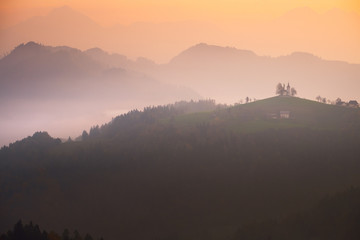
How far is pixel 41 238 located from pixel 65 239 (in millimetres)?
10056

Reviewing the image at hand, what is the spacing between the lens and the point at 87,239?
601 ft

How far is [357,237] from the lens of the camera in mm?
198750

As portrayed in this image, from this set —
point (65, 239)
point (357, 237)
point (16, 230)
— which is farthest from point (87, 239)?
point (357, 237)

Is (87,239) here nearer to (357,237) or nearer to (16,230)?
(16,230)

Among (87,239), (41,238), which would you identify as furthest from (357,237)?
(41,238)

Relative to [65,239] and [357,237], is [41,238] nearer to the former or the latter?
[65,239]

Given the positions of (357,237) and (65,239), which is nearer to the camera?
(65,239)

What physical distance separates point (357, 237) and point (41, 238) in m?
132

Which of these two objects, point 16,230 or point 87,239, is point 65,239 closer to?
point 87,239

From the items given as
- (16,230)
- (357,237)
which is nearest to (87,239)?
(16,230)

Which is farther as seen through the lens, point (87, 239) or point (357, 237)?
point (357, 237)

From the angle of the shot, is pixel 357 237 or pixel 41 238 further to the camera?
pixel 357 237

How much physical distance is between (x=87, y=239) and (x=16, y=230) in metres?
28.6

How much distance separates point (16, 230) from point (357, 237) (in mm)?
141644
